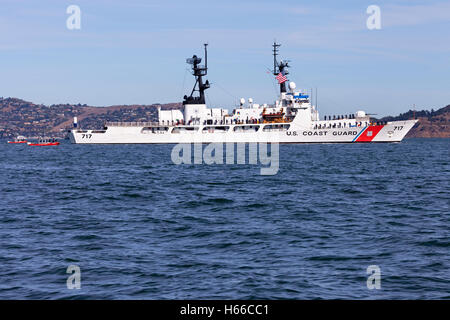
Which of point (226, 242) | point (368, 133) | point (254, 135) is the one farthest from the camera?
point (254, 135)

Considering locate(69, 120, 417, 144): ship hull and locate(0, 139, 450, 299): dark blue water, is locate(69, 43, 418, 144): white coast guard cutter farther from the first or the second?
locate(0, 139, 450, 299): dark blue water

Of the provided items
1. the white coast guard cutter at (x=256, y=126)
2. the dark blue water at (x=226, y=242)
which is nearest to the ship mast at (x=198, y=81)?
the white coast guard cutter at (x=256, y=126)

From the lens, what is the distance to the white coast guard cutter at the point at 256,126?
10438cm

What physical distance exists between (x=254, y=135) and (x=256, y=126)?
2.74m

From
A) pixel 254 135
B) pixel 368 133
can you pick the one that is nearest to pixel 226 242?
pixel 368 133

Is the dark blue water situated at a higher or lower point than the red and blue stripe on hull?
lower

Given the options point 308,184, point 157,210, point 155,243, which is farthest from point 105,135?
point 155,243

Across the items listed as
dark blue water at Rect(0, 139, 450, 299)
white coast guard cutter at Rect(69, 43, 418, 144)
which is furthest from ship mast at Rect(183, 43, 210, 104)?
dark blue water at Rect(0, 139, 450, 299)

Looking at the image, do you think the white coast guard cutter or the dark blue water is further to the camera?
the white coast guard cutter

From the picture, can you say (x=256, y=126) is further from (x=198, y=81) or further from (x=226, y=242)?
(x=226, y=242)

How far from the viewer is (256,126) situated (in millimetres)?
111312

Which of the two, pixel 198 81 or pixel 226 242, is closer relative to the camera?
pixel 226 242

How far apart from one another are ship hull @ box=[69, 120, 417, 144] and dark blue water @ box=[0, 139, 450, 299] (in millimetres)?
73967

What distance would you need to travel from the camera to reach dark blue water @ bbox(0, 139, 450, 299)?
1146cm
